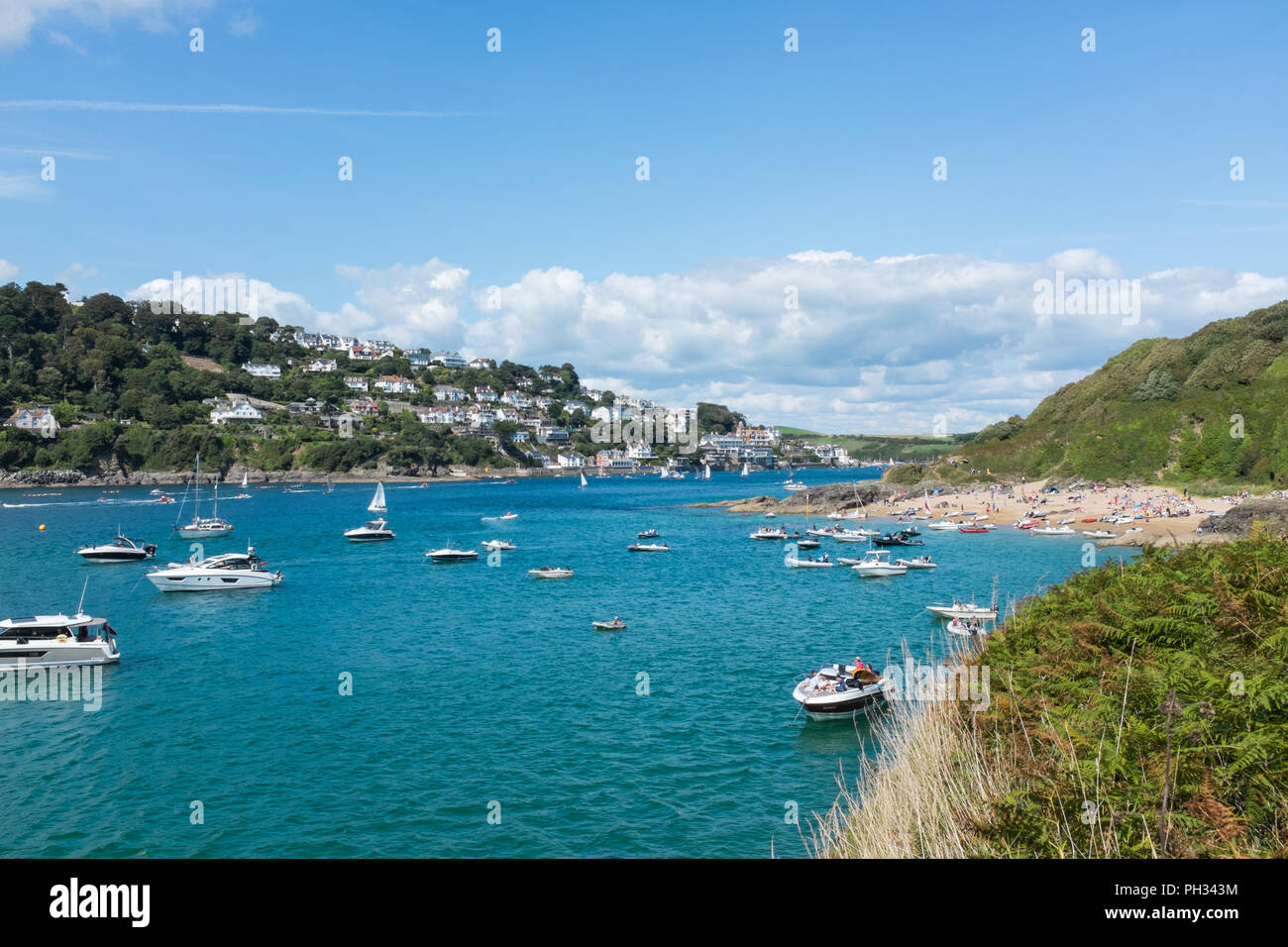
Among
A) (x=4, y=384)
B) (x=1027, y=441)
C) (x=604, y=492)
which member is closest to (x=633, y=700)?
(x=1027, y=441)

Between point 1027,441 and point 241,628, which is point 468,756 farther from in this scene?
point 1027,441

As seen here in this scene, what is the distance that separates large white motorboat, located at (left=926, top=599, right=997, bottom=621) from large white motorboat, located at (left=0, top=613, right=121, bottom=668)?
37.8 meters

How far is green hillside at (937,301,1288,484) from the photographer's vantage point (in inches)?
3430

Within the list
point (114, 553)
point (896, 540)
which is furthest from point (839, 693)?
point (114, 553)

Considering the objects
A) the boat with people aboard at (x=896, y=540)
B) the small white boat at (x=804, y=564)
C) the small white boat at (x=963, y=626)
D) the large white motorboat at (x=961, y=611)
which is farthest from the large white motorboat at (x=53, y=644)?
the boat with people aboard at (x=896, y=540)

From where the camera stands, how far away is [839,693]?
25.4 metres

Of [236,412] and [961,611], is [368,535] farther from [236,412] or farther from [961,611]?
[236,412]

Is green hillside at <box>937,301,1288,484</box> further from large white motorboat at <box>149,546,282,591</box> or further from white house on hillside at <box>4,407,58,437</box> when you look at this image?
white house on hillside at <box>4,407,58,437</box>

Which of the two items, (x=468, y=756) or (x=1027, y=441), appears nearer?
(x=468, y=756)

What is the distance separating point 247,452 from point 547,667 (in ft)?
534

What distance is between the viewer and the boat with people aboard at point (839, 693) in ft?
83.3

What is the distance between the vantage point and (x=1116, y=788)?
10305mm

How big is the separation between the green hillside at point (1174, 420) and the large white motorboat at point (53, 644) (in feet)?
316

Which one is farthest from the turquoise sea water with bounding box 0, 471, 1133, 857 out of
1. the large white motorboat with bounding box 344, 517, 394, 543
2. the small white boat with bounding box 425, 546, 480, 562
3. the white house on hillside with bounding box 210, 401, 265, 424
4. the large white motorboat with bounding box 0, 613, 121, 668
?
the white house on hillside with bounding box 210, 401, 265, 424
